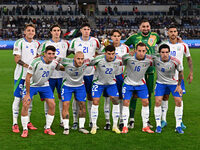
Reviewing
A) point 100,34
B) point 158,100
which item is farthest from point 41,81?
point 100,34

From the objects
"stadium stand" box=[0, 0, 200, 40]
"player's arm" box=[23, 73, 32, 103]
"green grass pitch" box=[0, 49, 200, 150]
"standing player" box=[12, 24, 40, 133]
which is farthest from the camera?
"stadium stand" box=[0, 0, 200, 40]

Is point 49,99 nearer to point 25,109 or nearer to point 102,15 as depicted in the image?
point 25,109

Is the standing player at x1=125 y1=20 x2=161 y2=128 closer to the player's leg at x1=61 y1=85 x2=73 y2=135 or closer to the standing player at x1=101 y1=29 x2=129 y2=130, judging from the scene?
the standing player at x1=101 y1=29 x2=129 y2=130

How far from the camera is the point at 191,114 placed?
30.2ft

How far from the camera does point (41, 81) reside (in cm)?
707

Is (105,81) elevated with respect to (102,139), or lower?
elevated

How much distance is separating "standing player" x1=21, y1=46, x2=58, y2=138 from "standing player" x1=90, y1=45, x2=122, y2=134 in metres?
0.93

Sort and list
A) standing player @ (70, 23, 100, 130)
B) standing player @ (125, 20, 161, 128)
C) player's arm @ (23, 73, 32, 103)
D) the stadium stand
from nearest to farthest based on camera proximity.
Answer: player's arm @ (23, 73, 32, 103)
standing player @ (70, 23, 100, 130)
standing player @ (125, 20, 161, 128)
the stadium stand

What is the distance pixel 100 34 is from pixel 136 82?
30139 mm

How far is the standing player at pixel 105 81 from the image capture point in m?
7.30

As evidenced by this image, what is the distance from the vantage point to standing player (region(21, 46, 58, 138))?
685cm

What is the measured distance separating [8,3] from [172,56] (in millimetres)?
37514

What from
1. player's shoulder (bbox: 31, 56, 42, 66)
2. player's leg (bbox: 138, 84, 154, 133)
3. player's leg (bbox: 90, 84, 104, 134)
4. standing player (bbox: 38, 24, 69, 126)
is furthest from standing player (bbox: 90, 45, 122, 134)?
player's shoulder (bbox: 31, 56, 42, 66)

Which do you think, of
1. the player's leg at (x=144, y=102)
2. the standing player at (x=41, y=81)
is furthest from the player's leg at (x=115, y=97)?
the standing player at (x=41, y=81)
